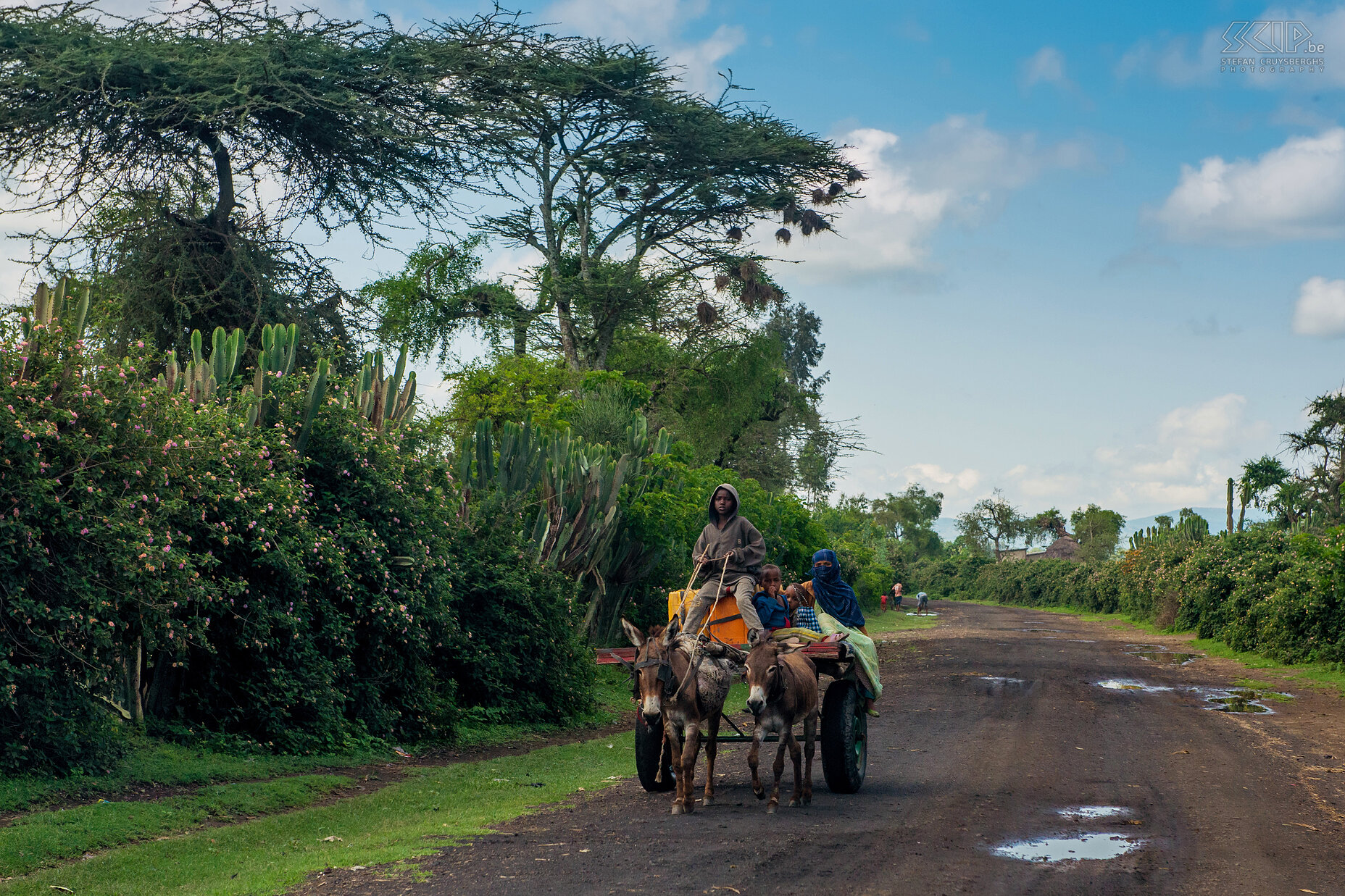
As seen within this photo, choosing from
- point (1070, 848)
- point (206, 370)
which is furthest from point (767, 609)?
point (206, 370)

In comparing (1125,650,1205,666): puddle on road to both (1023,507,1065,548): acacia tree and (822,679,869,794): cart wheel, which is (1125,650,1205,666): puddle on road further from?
(1023,507,1065,548): acacia tree

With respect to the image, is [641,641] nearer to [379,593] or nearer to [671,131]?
[379,593]

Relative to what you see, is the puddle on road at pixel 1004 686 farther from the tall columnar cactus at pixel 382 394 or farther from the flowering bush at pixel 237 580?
the tall columnar cactus at pixel 382 394

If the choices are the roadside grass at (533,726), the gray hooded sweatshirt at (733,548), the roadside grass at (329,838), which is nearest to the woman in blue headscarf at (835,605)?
the gray hooded sweatshirt at (733,548)

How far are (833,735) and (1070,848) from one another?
236 cm

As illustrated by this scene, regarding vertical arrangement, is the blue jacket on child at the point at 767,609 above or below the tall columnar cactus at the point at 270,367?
below

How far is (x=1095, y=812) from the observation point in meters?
9.49

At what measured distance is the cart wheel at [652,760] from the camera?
32.6ft

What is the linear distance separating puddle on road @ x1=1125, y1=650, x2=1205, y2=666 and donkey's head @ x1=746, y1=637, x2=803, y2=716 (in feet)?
72.1

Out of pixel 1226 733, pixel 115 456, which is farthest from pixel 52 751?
pixel 1226 733

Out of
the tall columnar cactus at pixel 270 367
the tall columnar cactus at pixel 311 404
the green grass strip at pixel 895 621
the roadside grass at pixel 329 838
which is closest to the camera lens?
the roadside grass at pixel 329 838

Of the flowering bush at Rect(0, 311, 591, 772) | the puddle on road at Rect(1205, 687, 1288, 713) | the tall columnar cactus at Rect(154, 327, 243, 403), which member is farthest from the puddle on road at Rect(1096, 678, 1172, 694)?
the tall columnar cactus at Rect(154, 327, 243, 403)

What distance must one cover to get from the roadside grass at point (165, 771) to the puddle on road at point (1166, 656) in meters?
21.9

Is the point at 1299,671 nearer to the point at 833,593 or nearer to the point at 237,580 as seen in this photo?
the point at 833,593
